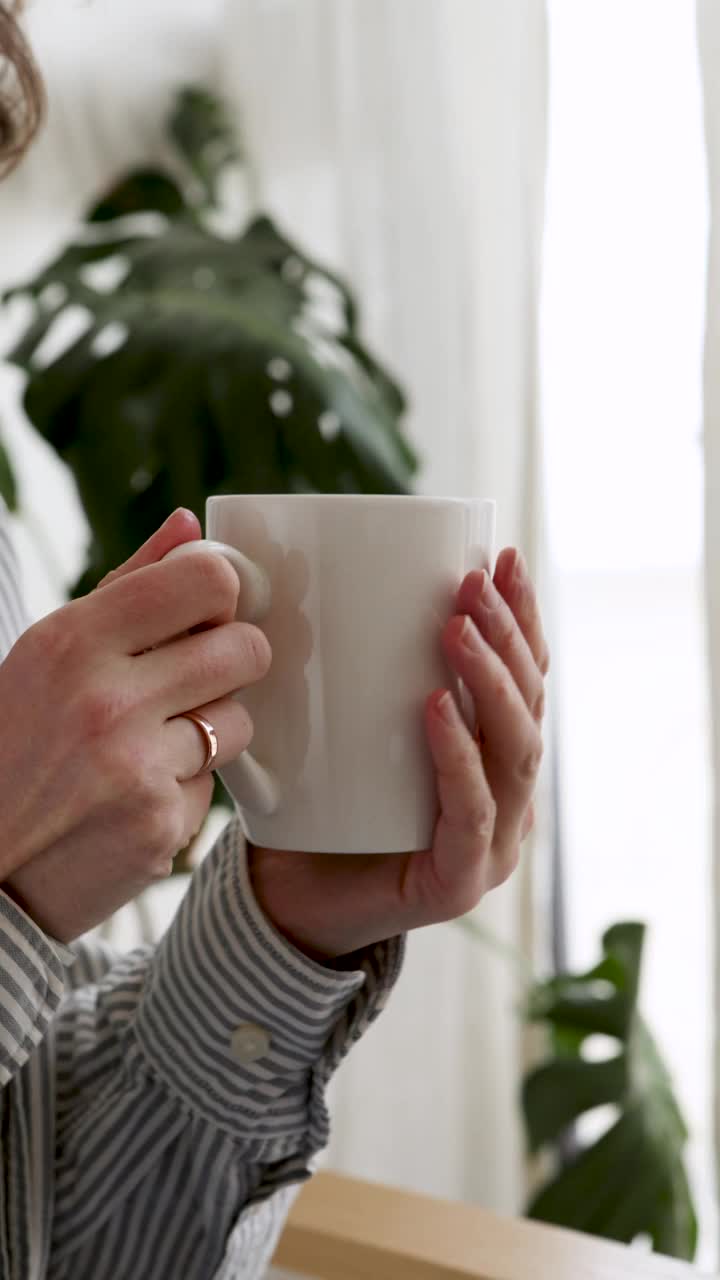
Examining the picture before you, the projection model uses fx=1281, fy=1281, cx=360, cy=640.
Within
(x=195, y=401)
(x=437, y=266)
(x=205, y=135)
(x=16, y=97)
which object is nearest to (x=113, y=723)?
(x=16, y=97)

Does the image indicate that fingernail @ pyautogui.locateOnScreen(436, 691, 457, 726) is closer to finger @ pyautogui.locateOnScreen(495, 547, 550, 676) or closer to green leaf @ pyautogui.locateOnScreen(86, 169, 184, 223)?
finger @ pyautogui.locateOnScreen(495, 547, 550, 676)

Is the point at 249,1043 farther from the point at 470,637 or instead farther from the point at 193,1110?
the point at 470,637

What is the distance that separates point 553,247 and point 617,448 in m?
0.22

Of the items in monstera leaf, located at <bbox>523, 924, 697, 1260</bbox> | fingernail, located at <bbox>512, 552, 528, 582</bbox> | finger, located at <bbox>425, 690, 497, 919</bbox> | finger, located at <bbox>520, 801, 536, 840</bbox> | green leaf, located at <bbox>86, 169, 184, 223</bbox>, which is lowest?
monstera leaf, located at <bbox>523, 924, 697, 1260</bbox>

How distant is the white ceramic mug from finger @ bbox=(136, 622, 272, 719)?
2cm

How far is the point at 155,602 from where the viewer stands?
42 centimetres

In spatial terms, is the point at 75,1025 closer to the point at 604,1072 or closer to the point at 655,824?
the point at 604,1072

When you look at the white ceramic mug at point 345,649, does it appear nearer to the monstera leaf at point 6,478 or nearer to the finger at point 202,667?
the finger at point 202,667

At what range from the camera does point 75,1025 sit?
71 cm

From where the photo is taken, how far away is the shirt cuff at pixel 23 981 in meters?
0.45

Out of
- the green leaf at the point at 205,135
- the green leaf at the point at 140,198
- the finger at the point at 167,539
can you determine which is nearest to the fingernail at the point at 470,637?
the finger at the point at 167,539

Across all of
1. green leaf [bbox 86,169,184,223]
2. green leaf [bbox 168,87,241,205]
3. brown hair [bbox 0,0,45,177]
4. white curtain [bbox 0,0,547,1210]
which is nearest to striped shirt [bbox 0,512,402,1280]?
brown hair [bbox 0,0,45,177]

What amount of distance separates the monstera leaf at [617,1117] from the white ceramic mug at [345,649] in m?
0.65

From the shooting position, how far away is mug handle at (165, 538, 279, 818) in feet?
1.49
